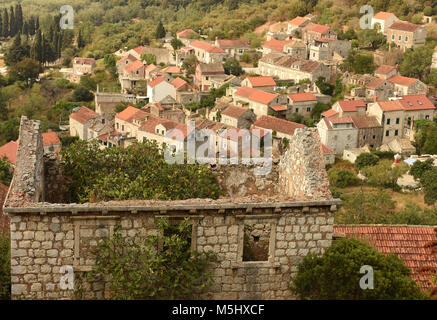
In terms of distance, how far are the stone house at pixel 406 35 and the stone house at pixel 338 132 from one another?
3458 cm

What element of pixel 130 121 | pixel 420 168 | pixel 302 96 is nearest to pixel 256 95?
pixel 302 96

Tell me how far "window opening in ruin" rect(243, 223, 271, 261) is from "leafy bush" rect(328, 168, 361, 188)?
166 ft

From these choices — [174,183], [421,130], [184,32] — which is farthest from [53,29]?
[174,183]

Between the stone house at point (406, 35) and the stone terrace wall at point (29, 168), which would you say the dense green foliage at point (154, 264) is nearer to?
the stone terrace wall at point (29, 168)

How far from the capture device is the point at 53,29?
113m

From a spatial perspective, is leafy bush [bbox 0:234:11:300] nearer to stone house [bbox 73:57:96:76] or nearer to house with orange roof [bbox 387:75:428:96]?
house with orange roof [bbox 387:75:428:96]

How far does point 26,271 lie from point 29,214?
0.91 m

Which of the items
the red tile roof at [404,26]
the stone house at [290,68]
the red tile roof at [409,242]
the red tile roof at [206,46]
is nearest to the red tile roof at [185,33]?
the red tile roof at [206,46]

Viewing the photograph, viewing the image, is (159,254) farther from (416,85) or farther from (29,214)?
(416,85)

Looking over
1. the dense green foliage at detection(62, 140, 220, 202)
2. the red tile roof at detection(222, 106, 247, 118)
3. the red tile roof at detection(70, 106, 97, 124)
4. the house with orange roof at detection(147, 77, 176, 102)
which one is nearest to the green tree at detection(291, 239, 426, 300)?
the dense green foliage at detection(62, 140, 220, 202)

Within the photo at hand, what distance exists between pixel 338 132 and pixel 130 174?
6118 centimetres

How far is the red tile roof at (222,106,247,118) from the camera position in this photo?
74.5 metres

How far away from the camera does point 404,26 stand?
102562mm

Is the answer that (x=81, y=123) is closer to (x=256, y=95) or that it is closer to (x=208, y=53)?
(x=256, y=95)
